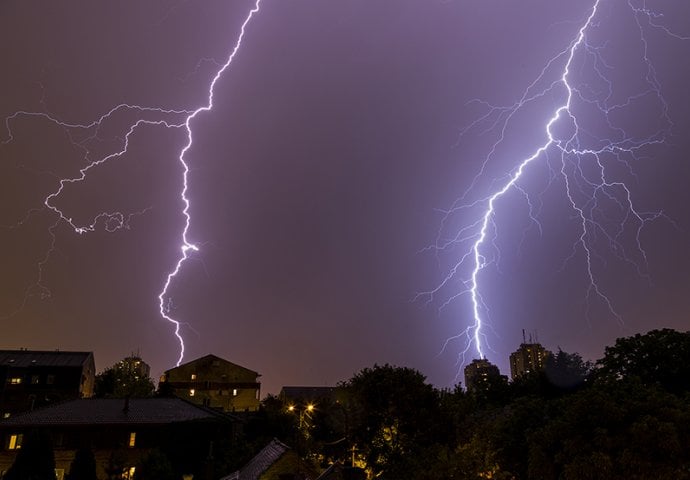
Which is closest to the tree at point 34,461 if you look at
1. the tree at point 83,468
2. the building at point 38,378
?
the tree at point 83,468

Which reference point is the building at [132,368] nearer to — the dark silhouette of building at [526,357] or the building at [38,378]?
the building at [38,378]

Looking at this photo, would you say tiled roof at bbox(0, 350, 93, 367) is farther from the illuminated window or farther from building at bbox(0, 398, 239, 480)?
the illuminated window

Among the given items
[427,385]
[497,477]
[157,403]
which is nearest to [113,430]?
[157,403]

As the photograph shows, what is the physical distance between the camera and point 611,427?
37.5ft

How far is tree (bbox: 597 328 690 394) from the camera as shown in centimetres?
1986

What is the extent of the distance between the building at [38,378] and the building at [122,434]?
47.9 ft

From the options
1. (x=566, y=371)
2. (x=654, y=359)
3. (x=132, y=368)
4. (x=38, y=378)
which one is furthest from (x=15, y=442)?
(x=132, y=368)

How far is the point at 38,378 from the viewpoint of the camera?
4338cm

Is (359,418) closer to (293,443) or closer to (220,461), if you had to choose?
(220,461)

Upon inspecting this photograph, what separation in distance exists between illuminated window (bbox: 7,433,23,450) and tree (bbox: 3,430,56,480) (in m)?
9.32

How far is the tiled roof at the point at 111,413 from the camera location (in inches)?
1128

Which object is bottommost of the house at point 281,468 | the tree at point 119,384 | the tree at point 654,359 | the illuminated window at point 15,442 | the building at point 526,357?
the house at point 281,468

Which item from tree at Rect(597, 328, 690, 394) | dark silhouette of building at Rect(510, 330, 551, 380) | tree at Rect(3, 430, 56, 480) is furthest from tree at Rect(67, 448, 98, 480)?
dark silhouette of building at Rect(510, 330, 551, 380)

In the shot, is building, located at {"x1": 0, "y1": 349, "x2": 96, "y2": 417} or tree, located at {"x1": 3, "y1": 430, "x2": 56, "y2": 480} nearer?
tree, located at {"x1": 3, "y1": 430, "x2": 56, "y2": 480}
